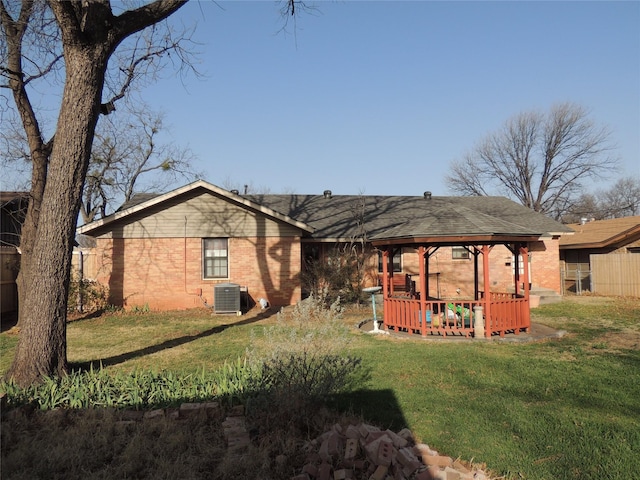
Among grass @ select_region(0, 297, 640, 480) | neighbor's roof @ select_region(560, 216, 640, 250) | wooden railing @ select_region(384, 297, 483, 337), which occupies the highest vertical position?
neighbor's roof @ select_region(560, 216, 640, 250)

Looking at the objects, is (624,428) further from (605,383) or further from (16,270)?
(16,270)

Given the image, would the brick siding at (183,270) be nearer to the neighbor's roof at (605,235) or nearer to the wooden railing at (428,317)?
the wooden railing at (428,317)

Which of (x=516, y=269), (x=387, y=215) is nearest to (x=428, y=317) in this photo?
(x=516, y=269)

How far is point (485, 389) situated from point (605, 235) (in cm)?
2187

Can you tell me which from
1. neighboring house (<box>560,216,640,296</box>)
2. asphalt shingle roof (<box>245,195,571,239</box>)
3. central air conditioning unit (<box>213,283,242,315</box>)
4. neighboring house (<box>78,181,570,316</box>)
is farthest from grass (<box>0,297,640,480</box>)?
neighboring house (<box>560,216,640,296</box>)

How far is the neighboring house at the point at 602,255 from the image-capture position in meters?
20.3

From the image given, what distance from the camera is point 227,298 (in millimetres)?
15430

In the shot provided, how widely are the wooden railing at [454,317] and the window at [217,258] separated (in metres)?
7.92

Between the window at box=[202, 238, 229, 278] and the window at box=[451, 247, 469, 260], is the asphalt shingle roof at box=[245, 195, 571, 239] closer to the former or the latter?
the window at box=[451, 247, 469, 260]

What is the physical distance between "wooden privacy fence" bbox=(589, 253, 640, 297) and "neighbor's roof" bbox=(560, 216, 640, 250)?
1.70 m

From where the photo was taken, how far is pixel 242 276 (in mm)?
17203

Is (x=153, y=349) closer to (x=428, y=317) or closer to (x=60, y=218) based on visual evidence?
(x=60, y=218)

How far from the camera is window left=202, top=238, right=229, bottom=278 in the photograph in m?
17.1

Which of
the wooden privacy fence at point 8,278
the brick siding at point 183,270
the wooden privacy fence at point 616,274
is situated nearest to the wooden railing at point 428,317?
the brick siding at point 183,270
